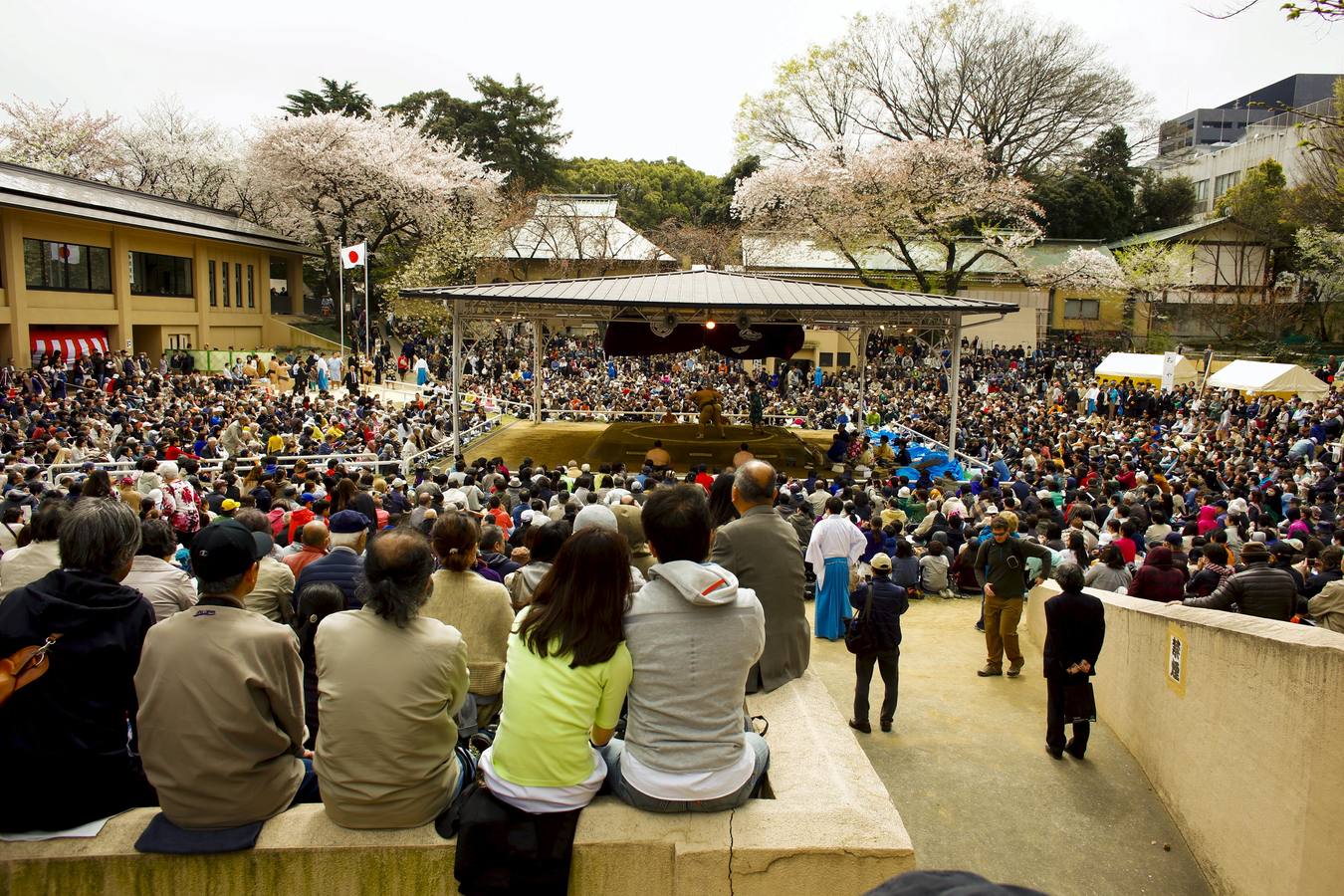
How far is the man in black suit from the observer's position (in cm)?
540

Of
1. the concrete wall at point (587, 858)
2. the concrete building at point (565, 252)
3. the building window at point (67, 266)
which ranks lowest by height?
the concrete wall at point (587, 858)

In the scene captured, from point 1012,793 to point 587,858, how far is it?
3508 mm

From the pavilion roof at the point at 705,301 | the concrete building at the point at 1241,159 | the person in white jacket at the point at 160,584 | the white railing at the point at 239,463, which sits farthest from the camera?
the concrete building at the point at 1241,159

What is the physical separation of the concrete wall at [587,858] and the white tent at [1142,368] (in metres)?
26.6

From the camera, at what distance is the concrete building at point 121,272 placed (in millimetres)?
21094

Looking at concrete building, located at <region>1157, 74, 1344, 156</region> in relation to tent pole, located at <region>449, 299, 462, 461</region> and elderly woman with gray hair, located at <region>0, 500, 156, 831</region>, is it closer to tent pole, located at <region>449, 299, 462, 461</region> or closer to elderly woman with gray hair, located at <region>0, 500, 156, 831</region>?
tent pole, located at <region>449, 299, 462, 461</region>

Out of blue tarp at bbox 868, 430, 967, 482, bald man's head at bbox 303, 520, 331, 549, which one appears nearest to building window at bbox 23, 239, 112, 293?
blue tarp at bbox 868, 430, 967, 482

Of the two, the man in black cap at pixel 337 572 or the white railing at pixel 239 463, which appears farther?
the white railing at pixel 239 463

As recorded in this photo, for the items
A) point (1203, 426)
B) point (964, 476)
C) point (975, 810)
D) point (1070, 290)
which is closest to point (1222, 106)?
point (1070, 290)

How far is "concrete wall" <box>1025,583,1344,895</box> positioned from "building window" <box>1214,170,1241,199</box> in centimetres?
5183

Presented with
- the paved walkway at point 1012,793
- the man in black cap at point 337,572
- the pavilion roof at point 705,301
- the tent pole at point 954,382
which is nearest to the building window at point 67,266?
the pavilion roof at point 705,301

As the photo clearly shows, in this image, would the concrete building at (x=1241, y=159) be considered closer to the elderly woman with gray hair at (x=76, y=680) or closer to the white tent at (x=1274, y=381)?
the white tent at (x=1274, y=381)

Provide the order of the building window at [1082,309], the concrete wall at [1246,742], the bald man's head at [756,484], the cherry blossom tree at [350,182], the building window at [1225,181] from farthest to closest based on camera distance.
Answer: the building window at [1225,181] < the building window at [1082,309] < the cherry blossom tree at [350,182] < the bald man's head at [756,484] < the concrete wall at [1246,742]

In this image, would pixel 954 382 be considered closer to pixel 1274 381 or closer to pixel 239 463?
pixel 1274 381
